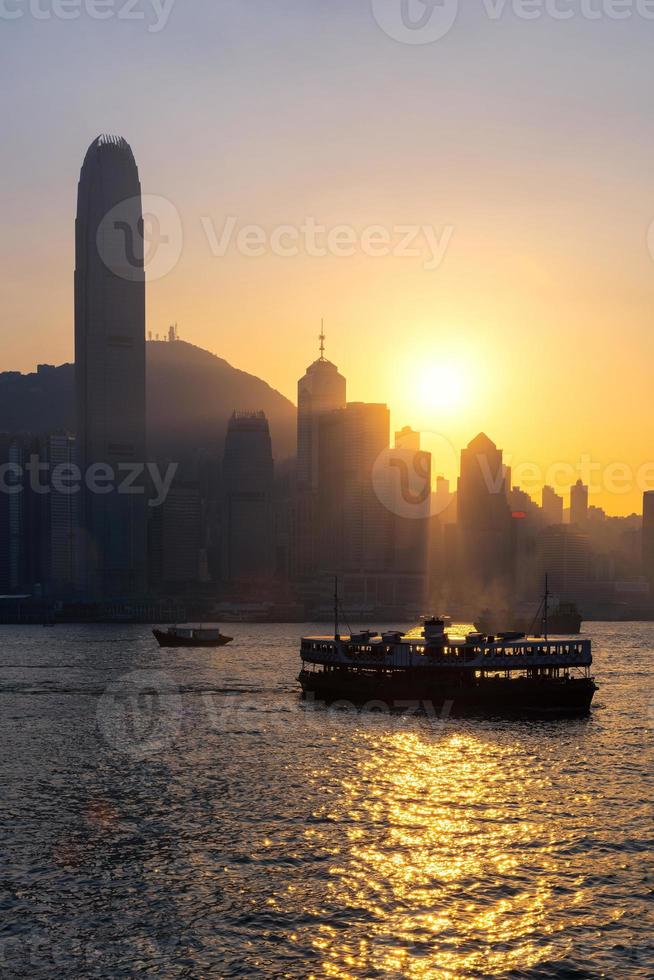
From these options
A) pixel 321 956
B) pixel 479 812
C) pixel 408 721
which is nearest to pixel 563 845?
pixel 479 812

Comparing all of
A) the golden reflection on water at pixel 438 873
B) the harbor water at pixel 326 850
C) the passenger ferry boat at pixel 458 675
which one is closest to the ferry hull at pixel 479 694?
the passenger ferry boat at pixel 458 675

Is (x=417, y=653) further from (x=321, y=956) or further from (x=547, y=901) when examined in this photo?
(x=321, y=956)

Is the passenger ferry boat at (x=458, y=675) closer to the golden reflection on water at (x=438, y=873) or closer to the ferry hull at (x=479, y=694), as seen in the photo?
the ferry hull at (x=479, y=694)

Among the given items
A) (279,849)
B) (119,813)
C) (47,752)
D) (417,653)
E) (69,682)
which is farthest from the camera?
(69,682)

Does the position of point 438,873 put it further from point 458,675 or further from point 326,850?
point 458,675

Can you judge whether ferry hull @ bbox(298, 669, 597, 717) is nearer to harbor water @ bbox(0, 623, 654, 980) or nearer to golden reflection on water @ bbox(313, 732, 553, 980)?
harbor water @ bbox(0, 623, 654, 980)

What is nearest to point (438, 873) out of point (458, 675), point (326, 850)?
point (326, 850)
